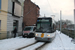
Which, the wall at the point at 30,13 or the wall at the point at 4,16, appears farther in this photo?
the wall at the point at 30,13

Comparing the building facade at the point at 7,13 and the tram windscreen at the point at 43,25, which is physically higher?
the building facade at the point at 7,13

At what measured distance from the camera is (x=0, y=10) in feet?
44.4

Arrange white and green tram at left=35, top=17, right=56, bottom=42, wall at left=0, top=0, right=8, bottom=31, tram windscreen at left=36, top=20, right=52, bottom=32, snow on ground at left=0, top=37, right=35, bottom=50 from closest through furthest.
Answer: snow on ground at left=0, top=37, right=35, bottom=50, white and green tram at left=35, top=17, right=56, bottom=42, tram windscreen at left=36, top=20, right=52, bottom=32, wall at left=0, top=0, right=8, bottom=31


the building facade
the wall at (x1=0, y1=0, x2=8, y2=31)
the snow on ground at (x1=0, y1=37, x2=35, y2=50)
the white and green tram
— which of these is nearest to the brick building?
the building facade

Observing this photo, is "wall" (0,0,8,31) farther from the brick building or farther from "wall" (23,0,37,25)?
"wall" (23,0,37,25)

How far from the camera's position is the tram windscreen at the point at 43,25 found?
11352 millimetres

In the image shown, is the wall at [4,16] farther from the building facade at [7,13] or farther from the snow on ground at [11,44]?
the snow on ground at [11,44]

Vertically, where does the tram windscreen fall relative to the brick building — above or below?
below

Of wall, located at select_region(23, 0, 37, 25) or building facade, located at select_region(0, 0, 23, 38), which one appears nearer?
building facade, located at select_region(0, 0, 23, 38)

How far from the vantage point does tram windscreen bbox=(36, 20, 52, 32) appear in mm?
11352

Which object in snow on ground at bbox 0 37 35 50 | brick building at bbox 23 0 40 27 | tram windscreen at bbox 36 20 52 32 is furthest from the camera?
brick building at bbox 23 0 40 27

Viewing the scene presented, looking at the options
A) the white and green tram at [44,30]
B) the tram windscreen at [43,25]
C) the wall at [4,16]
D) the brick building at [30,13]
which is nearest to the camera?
the white and green tram at [44,30]

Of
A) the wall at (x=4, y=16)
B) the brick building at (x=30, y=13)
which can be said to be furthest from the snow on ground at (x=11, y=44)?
the brick building at (x=30, y=13)

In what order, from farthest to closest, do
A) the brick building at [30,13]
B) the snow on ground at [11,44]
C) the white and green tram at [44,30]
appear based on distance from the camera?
the brick building at [30,13] → the white and green tram at [44,30] → the snow on ground at [11,44]
